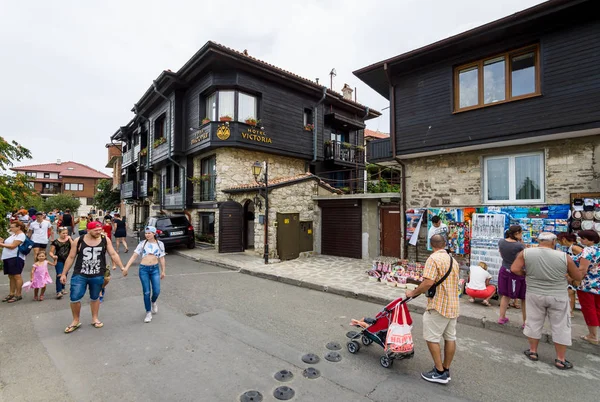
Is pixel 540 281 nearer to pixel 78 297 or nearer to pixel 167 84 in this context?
pixel 78 297

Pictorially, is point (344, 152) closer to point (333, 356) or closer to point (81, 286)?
→ point (333, 356)

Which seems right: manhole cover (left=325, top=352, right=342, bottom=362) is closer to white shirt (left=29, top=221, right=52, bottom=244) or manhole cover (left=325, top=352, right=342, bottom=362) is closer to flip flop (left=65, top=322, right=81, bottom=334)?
flip flop (left=65, top=322, right=81, bottom=334)

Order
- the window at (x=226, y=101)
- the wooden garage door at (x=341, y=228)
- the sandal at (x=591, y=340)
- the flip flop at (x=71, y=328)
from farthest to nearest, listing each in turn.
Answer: the window at (x=226, y=101) < the wooden garage door at (x=341, y=228) < the flip flop at (x=71, y=328) < the sandal at (x=591, y=340)

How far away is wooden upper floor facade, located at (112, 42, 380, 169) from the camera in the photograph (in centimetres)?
1453

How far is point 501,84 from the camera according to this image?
8.38m

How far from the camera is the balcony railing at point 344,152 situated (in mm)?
18953

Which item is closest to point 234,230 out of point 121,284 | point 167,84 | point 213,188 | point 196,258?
point 196,258

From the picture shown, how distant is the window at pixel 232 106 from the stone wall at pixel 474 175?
28.9 feet

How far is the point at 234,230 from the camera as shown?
13406 millimetres

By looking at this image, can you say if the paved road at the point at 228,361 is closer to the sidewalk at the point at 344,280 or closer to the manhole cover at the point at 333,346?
the manhole cover at the point at 333,346

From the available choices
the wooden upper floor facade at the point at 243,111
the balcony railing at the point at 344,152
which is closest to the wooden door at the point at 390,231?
the wooden upper floor facade at the point at 243,111

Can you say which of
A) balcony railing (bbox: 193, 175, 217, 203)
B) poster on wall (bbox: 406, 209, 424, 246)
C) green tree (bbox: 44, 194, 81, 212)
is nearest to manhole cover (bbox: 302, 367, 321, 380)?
poster on wall (bbox: 406, 209, 424, 246)

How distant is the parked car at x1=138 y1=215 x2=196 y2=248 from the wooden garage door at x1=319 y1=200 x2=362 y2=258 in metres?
6.81

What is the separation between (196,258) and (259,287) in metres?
5.36
